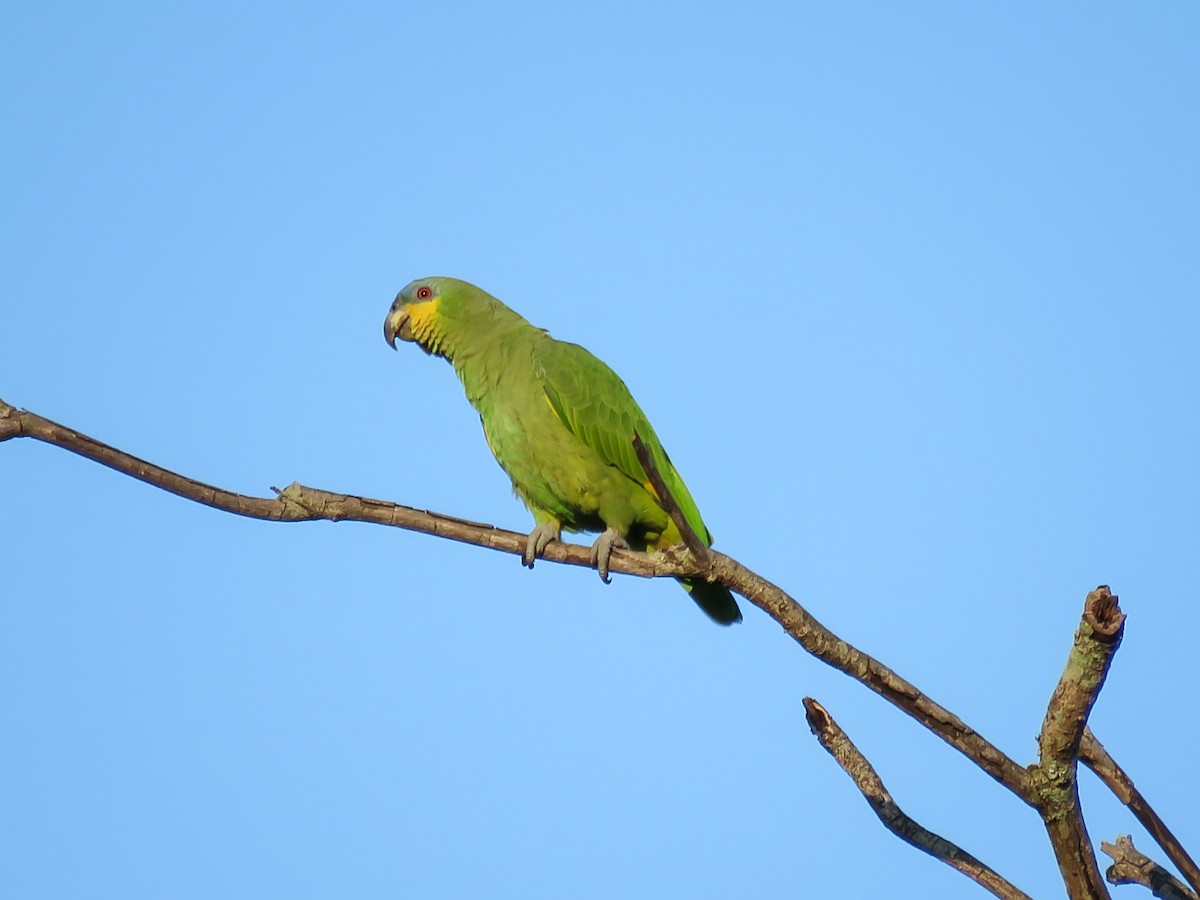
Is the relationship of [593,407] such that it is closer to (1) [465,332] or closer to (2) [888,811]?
(1) [465,332]

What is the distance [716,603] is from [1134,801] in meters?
3.11

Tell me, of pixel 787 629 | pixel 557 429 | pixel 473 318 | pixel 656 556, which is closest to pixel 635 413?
pixel 557 429

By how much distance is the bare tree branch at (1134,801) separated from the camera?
12.5 ft

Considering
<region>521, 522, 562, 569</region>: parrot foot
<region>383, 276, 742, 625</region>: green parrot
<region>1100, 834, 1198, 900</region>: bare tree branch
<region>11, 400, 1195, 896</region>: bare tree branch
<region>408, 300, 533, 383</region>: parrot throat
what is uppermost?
<region>408, 300, 533, 383</region>: parrot throat

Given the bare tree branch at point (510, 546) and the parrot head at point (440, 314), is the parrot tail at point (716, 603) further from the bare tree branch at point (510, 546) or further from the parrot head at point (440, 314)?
the parrot head at point (440, 314)

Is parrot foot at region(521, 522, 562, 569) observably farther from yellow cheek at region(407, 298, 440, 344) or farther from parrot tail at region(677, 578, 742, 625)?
yellow cheek at region(407, 298, 440, 344)

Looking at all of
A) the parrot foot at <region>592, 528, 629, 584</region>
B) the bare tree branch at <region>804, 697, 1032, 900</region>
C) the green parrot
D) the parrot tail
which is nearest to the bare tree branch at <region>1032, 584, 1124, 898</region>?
the bare tree branch at <region>804, 697, 1032, 900</region>

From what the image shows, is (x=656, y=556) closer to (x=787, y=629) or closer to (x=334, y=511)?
(x=787, y=629)

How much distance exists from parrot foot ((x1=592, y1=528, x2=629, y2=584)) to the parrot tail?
1.73 feet

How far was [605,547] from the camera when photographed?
20.9ft

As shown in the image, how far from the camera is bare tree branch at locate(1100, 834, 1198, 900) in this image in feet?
13.5

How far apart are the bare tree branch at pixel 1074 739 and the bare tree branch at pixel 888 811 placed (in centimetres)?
27

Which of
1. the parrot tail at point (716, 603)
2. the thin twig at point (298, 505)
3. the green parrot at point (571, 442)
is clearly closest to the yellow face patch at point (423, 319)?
the green parrot at point (571, 442)

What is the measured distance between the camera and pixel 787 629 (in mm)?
4387
